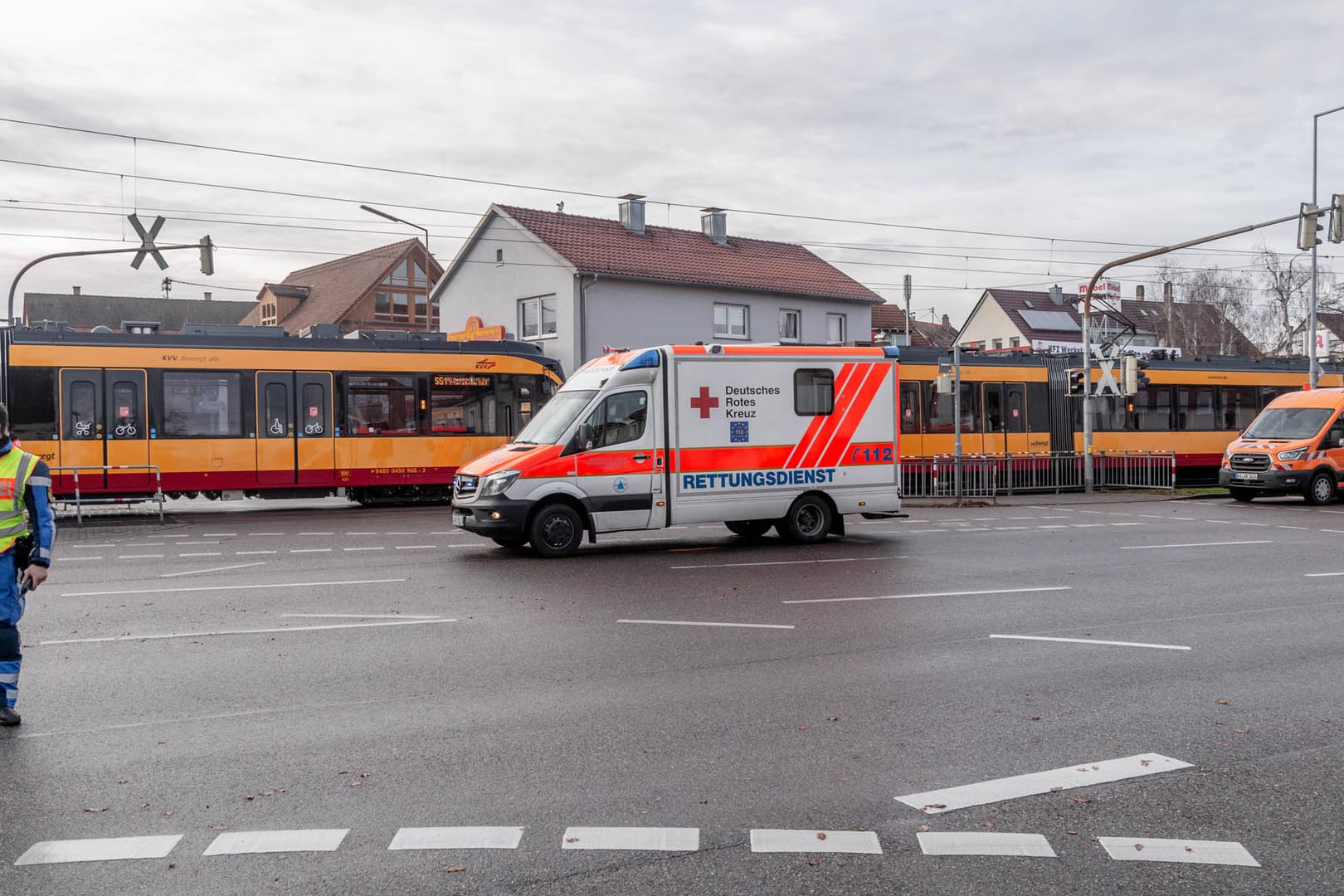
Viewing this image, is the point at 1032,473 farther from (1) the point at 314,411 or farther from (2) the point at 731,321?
(1) the point at 314,411

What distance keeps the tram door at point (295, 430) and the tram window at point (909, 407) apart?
42.9ft

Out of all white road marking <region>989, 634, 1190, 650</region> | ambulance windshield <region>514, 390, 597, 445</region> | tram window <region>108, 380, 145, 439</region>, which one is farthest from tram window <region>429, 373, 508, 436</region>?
white road marking <region>989, 634, 1190, 650</region>

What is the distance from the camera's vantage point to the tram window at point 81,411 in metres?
21.1

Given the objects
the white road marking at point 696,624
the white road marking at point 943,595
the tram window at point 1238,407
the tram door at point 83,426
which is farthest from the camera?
the tram window at point 1238,407

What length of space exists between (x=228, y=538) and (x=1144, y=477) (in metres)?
21.8

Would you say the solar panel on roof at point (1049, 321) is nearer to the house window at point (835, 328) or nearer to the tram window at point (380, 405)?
the house window at point (835, 328)

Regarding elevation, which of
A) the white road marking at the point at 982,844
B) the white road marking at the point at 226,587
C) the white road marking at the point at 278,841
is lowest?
the white road marking at the point at 982,844

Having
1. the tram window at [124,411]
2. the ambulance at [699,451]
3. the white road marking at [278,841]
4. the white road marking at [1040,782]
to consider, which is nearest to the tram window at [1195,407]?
the ambulance at [699,451]

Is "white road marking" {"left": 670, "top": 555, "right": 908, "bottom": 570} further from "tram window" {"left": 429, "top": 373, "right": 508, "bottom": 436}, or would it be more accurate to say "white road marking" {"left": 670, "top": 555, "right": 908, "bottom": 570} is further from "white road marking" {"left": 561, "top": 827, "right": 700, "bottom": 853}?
"tram window" {"left": 429, "top": 373, "right": 508, "bottom": 436}

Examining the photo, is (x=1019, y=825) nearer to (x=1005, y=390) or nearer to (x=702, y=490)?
(x=702, y=490)

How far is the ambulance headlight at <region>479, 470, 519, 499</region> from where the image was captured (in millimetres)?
14172

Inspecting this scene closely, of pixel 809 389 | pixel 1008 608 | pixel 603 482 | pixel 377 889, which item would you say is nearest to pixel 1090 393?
pixel 809 389

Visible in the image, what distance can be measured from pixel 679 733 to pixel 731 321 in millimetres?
36062

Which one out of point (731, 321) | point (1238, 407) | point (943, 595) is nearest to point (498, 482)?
point (943, 595)
